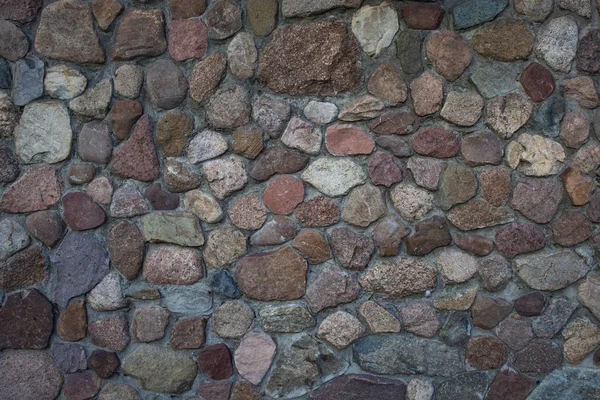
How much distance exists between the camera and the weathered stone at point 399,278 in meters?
2.20

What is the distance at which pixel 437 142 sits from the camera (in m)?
2.19

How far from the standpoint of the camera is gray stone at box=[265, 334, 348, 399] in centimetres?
224

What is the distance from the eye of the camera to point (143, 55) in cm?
229

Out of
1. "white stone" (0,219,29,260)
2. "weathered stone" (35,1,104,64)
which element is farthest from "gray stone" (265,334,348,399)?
"weathered stone" (35,1,104,64)

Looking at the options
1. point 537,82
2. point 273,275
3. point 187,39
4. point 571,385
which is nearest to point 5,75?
point 187,39

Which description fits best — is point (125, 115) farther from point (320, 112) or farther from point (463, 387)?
point (463, 387)

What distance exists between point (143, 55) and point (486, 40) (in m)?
1.23

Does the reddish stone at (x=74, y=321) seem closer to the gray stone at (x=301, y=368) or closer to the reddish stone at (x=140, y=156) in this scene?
the reddish stone at (x=140, y=156)

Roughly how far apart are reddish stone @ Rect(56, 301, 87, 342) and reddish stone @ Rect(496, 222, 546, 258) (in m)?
1.55

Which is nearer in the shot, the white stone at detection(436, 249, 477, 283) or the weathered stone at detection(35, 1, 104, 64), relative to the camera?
the white stone at detection(436, 249, 477, 283)

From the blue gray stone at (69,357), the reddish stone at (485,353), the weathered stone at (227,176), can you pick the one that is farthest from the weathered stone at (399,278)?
the blue gray stone at (69,357)

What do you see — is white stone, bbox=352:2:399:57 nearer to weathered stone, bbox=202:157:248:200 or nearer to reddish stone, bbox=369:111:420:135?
reddish stone, bbox=369:111:420:135

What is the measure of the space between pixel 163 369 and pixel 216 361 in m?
0.20

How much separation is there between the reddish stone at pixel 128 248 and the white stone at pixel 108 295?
5 centimetres
